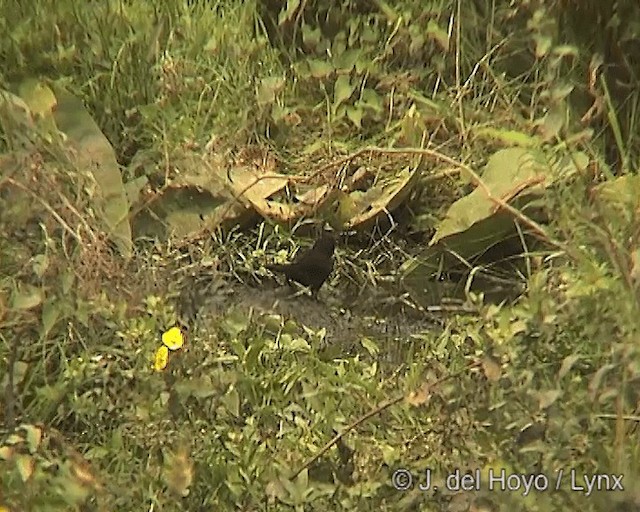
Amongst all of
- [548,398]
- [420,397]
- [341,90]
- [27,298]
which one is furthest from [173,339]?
[341,90]

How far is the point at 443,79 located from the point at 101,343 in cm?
94

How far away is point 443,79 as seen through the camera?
89.8 inches

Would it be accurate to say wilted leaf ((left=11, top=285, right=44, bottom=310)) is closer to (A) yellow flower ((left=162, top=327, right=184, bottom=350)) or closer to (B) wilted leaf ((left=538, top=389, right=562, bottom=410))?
(A) yellow flower ((left=162, top=327, right=184, bottom=350))

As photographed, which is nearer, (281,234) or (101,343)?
(101,343)

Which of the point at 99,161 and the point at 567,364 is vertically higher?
the point at 567,364

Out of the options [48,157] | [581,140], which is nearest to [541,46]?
[581,140]

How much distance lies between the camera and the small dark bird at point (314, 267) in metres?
1.96

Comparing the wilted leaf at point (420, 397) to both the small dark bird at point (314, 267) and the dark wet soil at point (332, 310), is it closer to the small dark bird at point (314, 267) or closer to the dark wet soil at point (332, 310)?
the dark wet soil at point (332, 310)

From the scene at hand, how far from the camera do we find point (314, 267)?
6.42ft

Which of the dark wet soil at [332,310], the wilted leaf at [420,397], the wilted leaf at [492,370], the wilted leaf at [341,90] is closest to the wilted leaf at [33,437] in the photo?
the dark wet soil at [332,310]

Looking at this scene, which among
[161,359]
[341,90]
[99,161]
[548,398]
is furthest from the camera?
[341,90]

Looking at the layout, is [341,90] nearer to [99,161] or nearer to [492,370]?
[99,161]

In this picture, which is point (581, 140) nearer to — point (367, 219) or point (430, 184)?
point (430, 184)

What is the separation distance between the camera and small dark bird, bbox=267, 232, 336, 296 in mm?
1957
